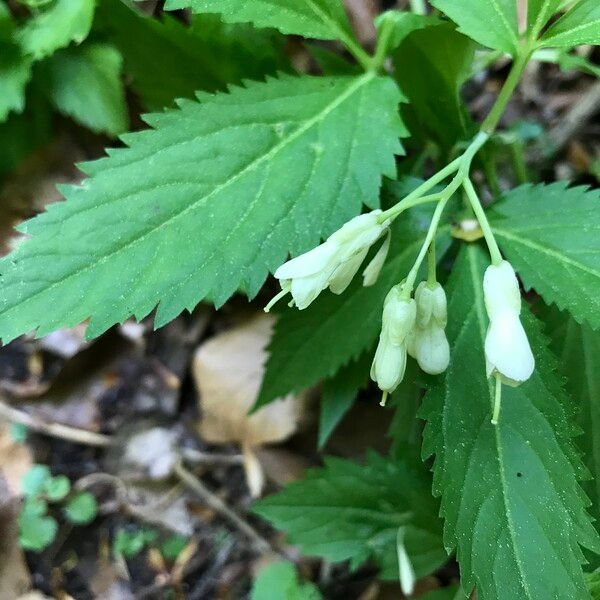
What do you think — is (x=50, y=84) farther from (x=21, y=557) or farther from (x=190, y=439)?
(x=21, y=557)

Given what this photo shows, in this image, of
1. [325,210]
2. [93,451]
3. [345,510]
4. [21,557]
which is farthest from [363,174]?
[21,557]

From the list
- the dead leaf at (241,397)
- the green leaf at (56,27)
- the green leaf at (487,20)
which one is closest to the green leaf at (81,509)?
the dead leaf at (241,397)

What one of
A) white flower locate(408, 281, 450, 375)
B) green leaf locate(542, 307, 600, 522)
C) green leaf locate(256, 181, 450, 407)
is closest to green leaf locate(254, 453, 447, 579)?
green leaf locate(256, 181, 450, 407)

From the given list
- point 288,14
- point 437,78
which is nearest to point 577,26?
point 437,78

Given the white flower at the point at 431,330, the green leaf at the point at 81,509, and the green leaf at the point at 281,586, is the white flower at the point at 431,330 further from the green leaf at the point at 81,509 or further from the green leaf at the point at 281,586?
the green leaf at the point at 81,509

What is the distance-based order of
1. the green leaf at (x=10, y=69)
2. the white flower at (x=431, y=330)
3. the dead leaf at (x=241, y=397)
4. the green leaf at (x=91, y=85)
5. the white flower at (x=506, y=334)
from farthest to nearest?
the dead leaf at (x=241, y=397) < the green leaf at (x=91, y=85) < the green leaf at (x=10, y=69) < the white flower at (x=431, y=330) < the white flower at (x=506, y=334)

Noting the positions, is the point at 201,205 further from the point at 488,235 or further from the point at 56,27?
the point at 56,27
